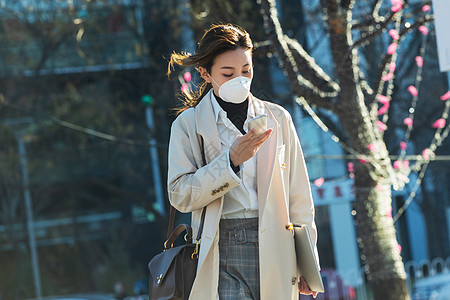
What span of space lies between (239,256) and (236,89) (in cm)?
62

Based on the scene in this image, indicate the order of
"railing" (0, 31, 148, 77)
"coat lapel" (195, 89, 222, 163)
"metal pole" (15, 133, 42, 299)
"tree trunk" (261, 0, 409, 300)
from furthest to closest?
"metal pole" (15, 133, 42, 299), "railing" (0, 31, 148, 77), "tree trunk" (261, 0, 409, 300), "coat lapel" (195, 89, 222, 163)

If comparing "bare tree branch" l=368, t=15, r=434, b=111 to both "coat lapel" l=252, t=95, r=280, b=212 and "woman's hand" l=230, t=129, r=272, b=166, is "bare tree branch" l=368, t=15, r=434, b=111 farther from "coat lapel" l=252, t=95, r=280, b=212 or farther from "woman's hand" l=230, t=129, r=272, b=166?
"woman's hand" l=230, t=129, r=272, b=166

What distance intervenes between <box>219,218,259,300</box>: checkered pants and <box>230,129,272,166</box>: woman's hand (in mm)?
254

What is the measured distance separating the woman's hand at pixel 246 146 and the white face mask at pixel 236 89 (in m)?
0.20

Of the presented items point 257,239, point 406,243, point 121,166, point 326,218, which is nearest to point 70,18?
point 121,166

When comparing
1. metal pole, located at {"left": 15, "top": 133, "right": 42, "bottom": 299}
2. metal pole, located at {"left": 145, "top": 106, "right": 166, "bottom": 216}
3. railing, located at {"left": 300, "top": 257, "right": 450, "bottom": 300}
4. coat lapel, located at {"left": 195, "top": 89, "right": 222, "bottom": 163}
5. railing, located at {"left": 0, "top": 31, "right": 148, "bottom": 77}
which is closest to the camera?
coat lapel, located at {"left": 195, "top": 89, "right": 222, "bottom": 163}

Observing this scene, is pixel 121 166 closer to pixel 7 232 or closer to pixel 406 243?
pixel 7 232

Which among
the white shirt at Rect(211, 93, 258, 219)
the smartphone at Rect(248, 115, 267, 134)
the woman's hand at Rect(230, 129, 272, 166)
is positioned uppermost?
the smartphone at Rect(248, 115, 267, 134)

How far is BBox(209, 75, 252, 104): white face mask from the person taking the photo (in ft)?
9.16

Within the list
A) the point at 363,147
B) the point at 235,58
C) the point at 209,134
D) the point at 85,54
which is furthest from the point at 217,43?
the point at 85,54

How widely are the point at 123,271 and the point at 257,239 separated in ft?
41.5

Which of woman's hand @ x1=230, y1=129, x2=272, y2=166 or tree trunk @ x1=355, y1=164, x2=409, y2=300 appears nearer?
woman's hand @ x1=230, y1=129, x2=272, y2=166

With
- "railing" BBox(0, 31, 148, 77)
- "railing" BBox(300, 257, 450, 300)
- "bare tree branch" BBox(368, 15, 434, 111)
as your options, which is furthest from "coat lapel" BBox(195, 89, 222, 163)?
"railing" BBox(0, 31, 148, 77)

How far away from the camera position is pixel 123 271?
1508cm
